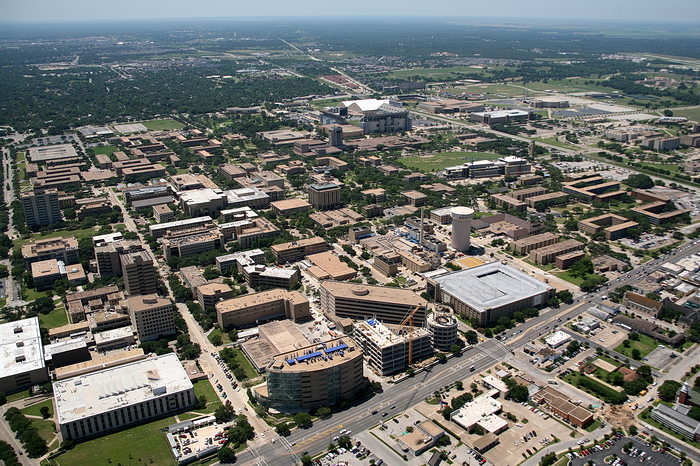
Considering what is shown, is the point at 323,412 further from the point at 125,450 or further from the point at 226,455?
the point at 125,450

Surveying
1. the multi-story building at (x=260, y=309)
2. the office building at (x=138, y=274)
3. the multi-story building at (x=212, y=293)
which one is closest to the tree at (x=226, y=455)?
the multi-story building at (x=260, y=309)

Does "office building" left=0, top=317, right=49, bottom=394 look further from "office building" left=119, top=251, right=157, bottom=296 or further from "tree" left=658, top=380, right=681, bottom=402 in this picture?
"tree" left=658, top=380, right=681, bottom=402

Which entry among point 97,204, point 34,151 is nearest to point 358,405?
point 97,204

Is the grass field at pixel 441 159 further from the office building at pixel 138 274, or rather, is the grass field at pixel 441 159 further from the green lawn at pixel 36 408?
the green lawn at pixel 36 408

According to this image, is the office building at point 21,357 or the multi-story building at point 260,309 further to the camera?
the multi-story building at point 260,309

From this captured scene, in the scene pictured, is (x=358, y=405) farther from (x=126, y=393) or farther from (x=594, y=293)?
(x=594, y=293)
